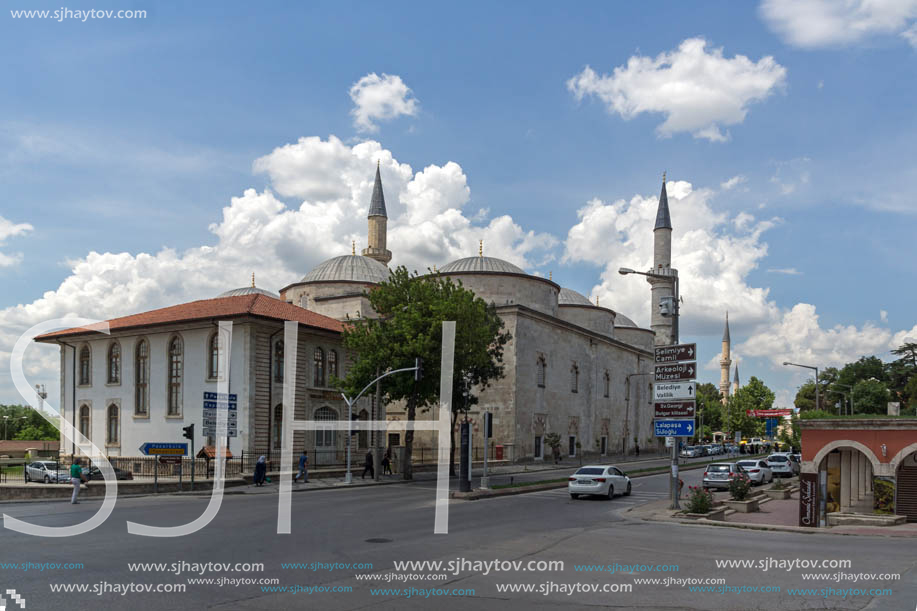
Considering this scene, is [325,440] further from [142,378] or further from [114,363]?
[114,363]

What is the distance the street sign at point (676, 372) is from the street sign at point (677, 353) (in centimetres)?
19

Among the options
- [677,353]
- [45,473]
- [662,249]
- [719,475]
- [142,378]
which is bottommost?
[45,473]

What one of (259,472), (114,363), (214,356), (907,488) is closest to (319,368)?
(214,356)

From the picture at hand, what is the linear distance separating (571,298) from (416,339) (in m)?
48.7

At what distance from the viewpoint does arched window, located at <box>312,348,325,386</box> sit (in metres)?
45.8

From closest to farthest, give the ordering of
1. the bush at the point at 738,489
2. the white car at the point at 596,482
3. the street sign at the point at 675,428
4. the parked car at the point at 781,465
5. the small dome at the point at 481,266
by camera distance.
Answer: the street sign at the point at 675,428, the bush at the point at 738,489, the white car at the point at 596,482, the parked car at the point at 781,465, the small dome at the point at 481,266

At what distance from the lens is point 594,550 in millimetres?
14562

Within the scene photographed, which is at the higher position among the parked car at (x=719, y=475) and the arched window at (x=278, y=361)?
the arched window at (x=278, y=361)

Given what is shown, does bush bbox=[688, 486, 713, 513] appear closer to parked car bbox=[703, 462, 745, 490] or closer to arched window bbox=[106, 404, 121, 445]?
parked car bbox=[703, 462, 745, 490]

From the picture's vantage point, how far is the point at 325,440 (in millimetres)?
45812

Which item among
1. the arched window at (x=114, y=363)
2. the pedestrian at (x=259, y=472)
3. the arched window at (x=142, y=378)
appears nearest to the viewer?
the pedestrian at (x=259, y=472)

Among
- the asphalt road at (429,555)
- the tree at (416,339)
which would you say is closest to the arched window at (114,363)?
the tree at (416,339)

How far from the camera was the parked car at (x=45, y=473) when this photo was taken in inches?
1480

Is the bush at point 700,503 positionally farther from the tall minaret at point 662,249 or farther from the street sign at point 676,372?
the tall minaret at point 662,249
